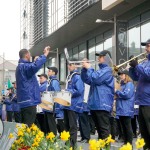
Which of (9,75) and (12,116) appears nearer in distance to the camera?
(12,116)

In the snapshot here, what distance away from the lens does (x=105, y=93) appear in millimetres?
7273

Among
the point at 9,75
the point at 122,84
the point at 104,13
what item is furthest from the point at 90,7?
the point at 9,75

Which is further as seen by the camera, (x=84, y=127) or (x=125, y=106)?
(x=84, y=127)

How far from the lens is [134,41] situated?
846 inches

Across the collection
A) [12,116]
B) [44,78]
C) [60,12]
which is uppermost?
[60,12]

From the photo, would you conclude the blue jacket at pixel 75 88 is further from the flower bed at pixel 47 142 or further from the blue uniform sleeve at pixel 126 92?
the flower bed at pixel 47 142

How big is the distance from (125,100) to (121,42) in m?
13.1

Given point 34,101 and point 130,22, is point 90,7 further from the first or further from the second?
point 34,101

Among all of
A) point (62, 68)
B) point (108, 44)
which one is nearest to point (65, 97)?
point (108, 44)

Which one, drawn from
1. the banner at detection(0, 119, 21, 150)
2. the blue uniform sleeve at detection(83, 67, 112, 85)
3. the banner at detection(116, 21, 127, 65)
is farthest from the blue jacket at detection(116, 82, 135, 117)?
the banner at detection(116, 21, 127, 65)

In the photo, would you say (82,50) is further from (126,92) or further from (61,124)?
(126,92)

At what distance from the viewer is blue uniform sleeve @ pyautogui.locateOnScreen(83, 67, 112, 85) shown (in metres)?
6.97

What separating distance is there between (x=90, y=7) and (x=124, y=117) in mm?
12472

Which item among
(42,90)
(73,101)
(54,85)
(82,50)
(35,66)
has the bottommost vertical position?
(73,101)
